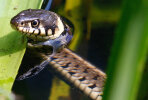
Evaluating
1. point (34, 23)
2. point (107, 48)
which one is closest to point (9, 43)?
point (34, 23)

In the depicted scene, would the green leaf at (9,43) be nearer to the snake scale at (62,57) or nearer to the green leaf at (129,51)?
the snake scale at (62,57)

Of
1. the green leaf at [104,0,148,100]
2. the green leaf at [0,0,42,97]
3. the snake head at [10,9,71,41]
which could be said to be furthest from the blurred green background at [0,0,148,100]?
the green leaf at [0,0,42,97]

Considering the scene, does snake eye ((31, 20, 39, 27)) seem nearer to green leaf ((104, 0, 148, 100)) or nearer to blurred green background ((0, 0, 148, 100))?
blurred green background ((0, 0, 148, 100))

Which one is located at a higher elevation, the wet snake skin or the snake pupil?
the snake pupil

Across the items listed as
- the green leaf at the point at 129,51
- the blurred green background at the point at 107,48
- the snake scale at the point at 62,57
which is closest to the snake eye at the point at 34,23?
the snake scale at the point at 62,57

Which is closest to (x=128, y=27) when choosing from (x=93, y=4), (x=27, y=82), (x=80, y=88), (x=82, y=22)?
(x=27, y=82)

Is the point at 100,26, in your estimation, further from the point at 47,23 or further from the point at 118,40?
the point at 118,40
